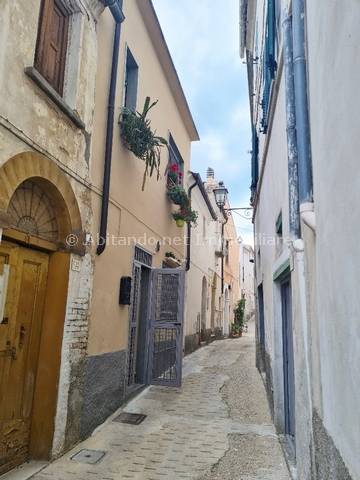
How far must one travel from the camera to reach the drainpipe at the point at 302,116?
9.91 ft

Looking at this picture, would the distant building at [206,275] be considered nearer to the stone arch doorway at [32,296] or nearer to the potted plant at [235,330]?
the potted plant at [235,330]

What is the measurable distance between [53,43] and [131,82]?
2.51m

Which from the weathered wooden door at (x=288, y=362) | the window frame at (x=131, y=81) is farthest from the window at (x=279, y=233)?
the window frame at (x=131, y=81)

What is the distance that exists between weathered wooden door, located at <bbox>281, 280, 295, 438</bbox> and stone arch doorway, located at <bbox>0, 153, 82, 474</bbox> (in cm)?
277

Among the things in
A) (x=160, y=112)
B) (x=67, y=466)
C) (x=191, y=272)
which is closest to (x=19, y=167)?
(x=67, y=466)

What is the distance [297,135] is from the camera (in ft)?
10.7

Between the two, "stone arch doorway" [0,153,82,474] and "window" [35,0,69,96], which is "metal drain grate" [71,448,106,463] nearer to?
"stone arch doorway" [0,153,82,474]

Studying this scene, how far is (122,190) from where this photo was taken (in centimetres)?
584

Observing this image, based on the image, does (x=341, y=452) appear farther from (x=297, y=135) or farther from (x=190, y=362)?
(x=190, y=362)

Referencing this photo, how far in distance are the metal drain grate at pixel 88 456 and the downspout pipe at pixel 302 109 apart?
3241 millimetres

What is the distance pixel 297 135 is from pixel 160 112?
529 cm

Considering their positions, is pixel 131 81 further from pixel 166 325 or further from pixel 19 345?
pixel 19 345

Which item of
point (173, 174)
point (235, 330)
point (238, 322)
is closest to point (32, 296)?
point (173, 174)

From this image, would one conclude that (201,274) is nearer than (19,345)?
No
